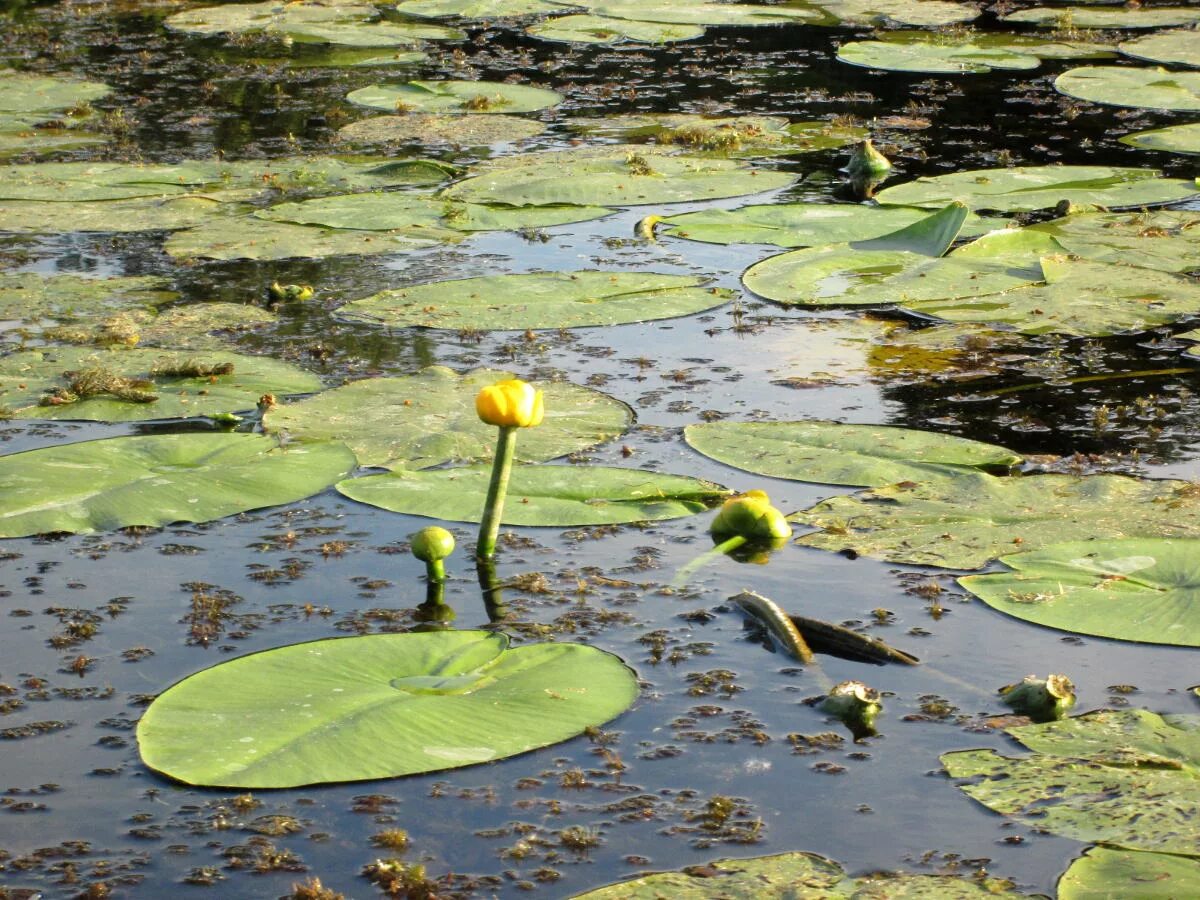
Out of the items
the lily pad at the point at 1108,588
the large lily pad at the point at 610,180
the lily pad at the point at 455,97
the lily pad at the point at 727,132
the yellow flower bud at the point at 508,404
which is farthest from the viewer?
the lily pad at the point at 455,97

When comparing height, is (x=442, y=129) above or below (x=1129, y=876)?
above

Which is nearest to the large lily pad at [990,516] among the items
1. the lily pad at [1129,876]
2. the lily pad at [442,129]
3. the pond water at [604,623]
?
the pond water at [604,623]

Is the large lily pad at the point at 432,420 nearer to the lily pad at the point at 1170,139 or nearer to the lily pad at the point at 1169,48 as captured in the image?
the lily pad at the point at 1170,139

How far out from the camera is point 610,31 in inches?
504

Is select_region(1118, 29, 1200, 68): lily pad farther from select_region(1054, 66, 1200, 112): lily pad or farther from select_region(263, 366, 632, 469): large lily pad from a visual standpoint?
select_region(263, 366, 632, 469): large lily pad

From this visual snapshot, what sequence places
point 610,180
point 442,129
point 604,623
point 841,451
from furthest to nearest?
1. point 442,129
2. point 610,180
3. point 841,451
4. point 604,623

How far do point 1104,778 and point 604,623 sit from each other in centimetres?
124

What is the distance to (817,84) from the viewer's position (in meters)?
10.7

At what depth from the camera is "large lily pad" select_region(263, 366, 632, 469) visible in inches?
171

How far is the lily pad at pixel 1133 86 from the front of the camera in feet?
31.1

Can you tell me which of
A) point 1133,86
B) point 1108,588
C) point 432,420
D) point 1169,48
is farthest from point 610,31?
point 1108,588

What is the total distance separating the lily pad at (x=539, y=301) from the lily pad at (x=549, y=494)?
4.87 feet

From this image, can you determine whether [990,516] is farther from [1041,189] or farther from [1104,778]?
[1041,189]

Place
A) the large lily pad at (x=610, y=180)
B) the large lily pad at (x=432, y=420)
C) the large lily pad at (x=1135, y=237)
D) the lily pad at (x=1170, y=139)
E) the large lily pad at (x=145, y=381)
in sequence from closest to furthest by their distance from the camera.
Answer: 1. the large lily pad at (x=432, y=420)
2. the large lily pad at (x=145, y=381)
3. the large lily pad at (x=1135, y=237)
4. the large lily pad at (x=610, y=180)
5. the lily pad at (x=1170, y=139)
